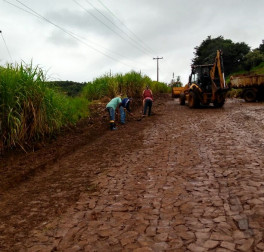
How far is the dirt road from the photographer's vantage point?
278 cm

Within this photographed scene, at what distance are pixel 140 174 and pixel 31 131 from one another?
10.3ft

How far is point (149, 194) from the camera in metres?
3.87

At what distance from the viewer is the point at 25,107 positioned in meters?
6.45

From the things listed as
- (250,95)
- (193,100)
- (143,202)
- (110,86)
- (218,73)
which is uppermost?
(218,73)

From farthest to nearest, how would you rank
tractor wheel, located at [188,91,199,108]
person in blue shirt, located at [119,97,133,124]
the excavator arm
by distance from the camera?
tractor wheel, located at [188,91,199,108], the excavator arm, person in blue shirt, located at [119,97,133,124]

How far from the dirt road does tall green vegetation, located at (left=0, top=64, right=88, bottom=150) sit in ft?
3.72

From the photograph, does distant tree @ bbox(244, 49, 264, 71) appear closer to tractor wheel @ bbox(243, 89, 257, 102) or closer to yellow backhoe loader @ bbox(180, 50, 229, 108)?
tractor wheel @ bbox(243, 89, 257, 102)

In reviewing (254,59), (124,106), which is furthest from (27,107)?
(254,59)

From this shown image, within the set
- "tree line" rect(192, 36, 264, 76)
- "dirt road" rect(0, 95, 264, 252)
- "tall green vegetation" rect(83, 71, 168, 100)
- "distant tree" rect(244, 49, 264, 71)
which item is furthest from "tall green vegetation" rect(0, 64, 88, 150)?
"distant tree" rect(244, 49, 264, 71)

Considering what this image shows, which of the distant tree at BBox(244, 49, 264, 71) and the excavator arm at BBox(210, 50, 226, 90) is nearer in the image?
the excavator arm at BBox(210, 50, 226, 90)

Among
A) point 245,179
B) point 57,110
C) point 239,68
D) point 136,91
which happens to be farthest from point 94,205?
point 239,68

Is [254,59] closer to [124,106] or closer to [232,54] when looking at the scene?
[232,54]

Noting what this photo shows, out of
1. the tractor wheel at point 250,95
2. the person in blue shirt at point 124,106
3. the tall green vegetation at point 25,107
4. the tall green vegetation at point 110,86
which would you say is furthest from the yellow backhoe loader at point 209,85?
the tall green vegetation at point 25,107

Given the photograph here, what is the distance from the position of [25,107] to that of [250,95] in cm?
1548
